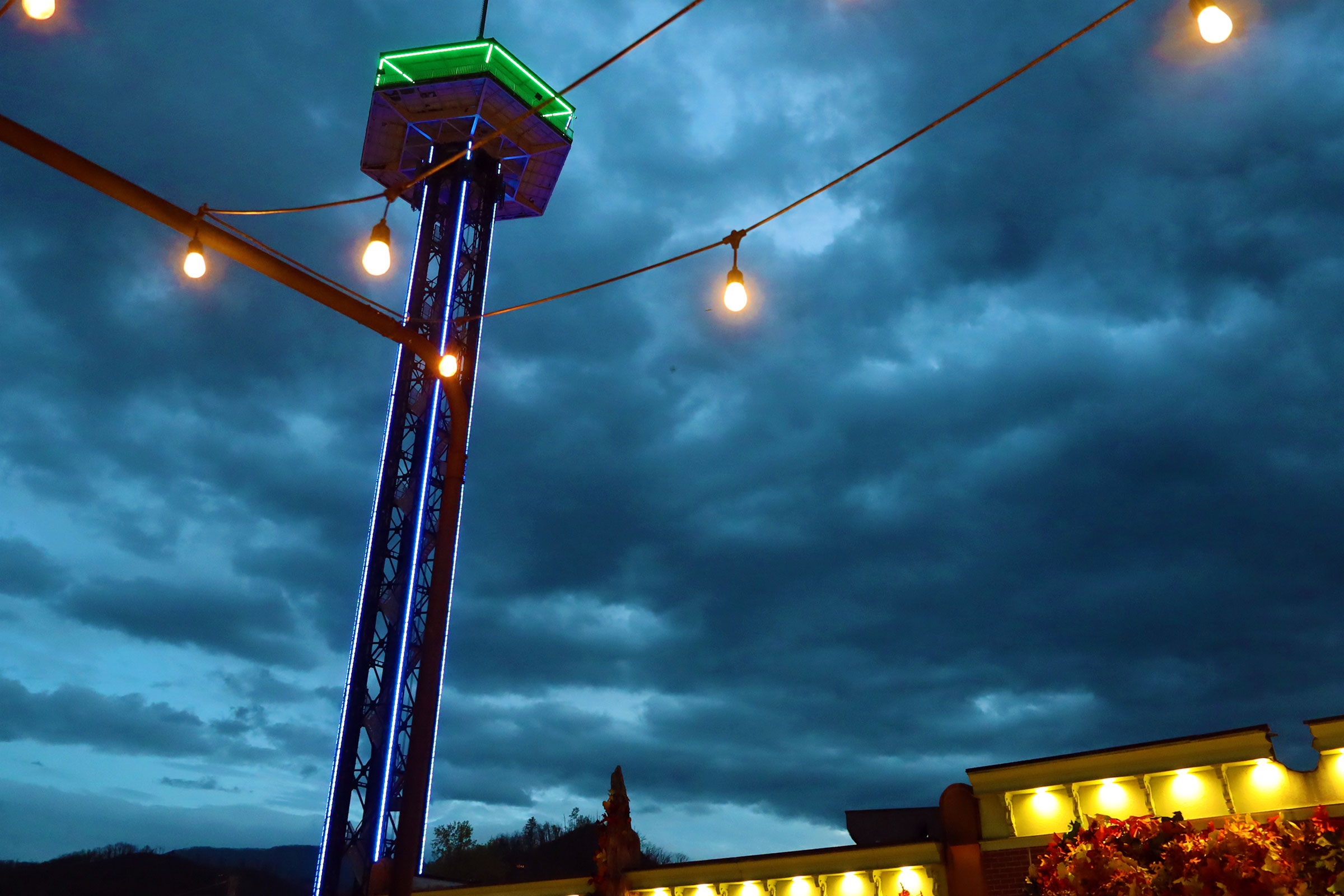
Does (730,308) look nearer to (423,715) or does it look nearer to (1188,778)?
(423,715)

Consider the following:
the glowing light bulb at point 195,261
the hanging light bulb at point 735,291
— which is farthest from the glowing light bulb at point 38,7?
the hanging light bulb at point 735,291

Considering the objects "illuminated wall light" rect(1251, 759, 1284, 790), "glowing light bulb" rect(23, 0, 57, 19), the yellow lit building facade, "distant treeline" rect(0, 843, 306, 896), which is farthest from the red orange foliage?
"distant treeline" rect(0, 843, 306, 896)

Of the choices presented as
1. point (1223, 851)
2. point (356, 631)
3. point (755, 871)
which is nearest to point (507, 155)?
point (356, 631)

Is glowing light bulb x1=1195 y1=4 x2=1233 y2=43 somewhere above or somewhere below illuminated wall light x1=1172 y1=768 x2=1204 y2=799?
above

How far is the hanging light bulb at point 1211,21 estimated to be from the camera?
6.96 meters

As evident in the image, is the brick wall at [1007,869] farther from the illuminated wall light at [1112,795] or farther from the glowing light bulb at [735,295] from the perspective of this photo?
the glowing light bulb at [735,295]

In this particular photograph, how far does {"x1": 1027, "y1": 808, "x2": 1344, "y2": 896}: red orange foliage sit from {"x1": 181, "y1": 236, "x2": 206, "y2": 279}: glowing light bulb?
537 inches

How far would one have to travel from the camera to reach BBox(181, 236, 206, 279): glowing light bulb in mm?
8859

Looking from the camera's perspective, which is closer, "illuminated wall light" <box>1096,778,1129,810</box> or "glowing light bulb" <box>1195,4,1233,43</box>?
"glowing light bulb" <box>1195,4,1233,43</box>

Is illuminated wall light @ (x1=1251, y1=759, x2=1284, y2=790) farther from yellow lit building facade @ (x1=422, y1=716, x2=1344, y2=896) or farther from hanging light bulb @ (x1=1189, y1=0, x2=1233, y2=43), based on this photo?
hanging light bulb @ (x1=1189, y1=0, x2=1233, y2=43)

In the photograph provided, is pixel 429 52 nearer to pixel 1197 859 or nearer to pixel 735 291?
pixel 735 291

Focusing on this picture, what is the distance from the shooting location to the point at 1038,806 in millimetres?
16859

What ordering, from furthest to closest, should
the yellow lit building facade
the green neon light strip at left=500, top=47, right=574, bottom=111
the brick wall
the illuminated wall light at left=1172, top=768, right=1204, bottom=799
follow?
the green neon light strip at left=500, top=47, right=574, bottom=111, the brick wall, the illuminated wall light at left=1172, top=768, right=1204, bottom=799, the yellow lit building facade

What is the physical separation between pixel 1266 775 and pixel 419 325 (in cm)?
3037
